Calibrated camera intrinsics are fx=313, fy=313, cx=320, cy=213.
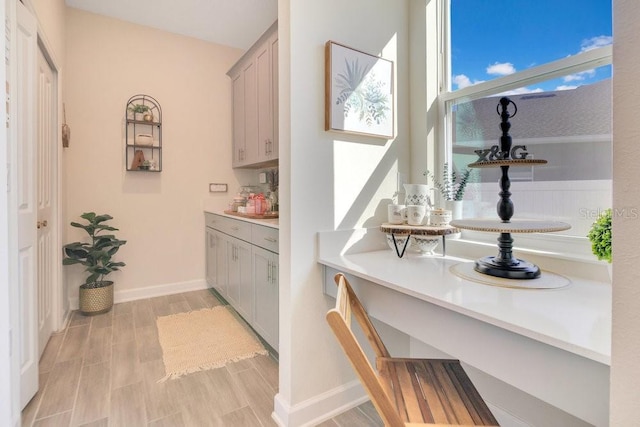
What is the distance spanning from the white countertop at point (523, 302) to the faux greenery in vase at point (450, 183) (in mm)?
425

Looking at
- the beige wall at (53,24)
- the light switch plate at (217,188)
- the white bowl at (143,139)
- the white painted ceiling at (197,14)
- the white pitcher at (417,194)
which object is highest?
the white painted ceiling at (197,14)

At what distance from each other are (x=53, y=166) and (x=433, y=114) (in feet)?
9.13

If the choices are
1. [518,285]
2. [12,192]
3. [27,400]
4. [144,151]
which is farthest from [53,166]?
[518,285]

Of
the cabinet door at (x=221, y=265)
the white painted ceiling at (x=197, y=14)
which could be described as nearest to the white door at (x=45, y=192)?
the white painted ceiling at (x=197, y=14)

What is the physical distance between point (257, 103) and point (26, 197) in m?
1.79

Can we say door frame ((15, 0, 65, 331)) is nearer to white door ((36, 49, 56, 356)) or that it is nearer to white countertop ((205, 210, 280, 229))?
white door ((36, 49, 56, 356))

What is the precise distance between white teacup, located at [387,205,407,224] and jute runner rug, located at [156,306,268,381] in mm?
1316

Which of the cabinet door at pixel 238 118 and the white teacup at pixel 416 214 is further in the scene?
the cabinet door at pixel 238 118

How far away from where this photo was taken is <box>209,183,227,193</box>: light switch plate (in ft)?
11.8

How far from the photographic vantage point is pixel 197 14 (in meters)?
3.02

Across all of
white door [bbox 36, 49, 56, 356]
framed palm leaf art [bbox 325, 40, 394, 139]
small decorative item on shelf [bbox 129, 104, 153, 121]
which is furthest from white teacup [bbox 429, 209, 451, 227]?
small decorative item on shelf [bbox 129, 104, 153, 121]

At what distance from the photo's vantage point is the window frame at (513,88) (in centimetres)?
128

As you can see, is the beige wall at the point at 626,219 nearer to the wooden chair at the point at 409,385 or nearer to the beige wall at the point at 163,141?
the wooden chair at the point at 409,385

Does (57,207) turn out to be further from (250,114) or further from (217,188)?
(250,114)
